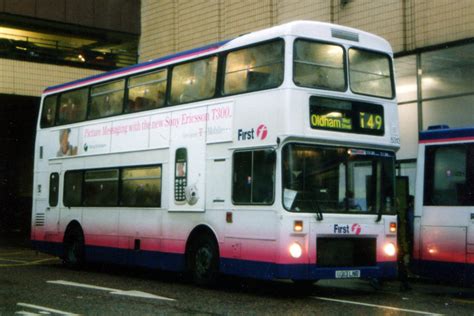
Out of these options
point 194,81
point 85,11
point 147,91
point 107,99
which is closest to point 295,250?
point 194,81

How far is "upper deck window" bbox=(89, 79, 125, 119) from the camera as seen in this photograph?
1587 cm

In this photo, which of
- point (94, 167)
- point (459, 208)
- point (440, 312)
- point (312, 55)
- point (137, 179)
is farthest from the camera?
point (94, 167)

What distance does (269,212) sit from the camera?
1160cm

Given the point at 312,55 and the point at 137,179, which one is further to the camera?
the point at 137,179

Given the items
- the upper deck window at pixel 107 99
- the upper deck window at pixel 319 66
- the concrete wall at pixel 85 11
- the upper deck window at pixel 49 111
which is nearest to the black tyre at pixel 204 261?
the upper deck window at pixel 319 66

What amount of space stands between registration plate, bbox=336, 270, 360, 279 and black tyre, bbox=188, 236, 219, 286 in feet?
7.16

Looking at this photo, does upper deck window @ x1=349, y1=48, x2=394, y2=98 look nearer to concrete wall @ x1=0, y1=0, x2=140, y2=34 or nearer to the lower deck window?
the lower deck window

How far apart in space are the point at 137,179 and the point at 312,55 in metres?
4.96

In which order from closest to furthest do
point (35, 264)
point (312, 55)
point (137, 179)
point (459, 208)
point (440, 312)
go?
point (440, 312) < point (312, 55) < point (459, 208) < point (137, 179) < point (35, 264)

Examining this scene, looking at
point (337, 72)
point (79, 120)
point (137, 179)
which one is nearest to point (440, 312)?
point (337, 72)

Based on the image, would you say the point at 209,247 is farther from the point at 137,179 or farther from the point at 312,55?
the point at 312,55

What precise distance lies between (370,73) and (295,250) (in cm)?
336

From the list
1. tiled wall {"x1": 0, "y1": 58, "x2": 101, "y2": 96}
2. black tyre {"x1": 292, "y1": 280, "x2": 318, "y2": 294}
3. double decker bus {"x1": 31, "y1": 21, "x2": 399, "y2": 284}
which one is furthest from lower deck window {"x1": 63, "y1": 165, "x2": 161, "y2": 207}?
tiled wall {"x1": 0, "y1": 58, "x2": 101, "y2": 96}

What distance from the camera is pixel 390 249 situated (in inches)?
490
